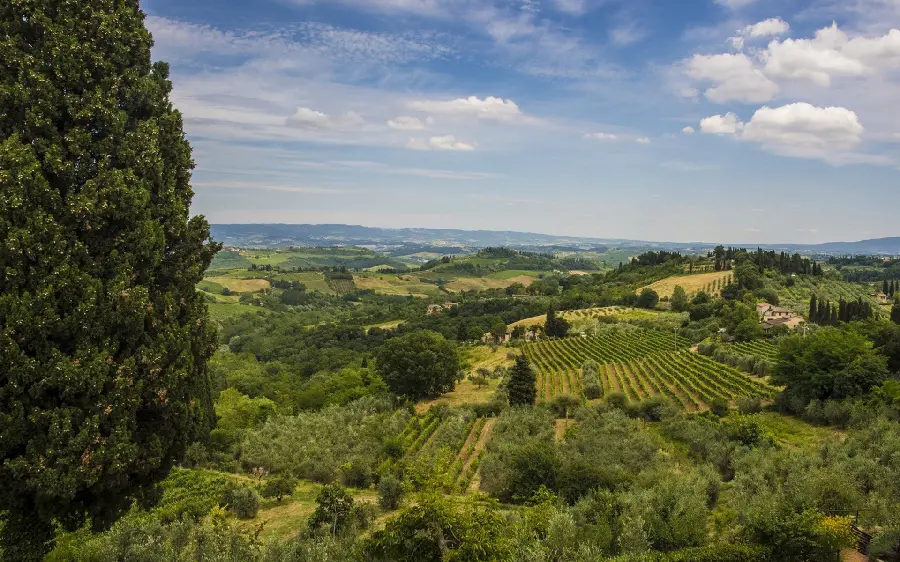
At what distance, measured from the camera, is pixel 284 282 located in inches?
7520

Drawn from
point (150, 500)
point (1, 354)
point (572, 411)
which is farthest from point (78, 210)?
point (572, 411)

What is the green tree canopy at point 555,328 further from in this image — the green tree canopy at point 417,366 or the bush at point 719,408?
the bush at point 719,408

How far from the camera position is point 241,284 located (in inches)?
7111

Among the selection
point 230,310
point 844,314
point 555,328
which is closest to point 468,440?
point 555,328

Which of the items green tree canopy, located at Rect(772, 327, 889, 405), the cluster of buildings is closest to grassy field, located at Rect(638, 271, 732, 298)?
the cluster of buildings

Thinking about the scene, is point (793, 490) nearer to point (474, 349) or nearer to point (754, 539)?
point (754, 539)

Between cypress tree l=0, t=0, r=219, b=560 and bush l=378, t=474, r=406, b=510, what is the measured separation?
10.3 metres

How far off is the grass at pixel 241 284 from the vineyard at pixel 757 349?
504 feet

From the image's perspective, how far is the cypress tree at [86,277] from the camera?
966cm

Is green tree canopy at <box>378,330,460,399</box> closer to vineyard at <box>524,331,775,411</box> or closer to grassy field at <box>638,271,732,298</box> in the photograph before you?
vineyard at <box>524,331,775,411</box>

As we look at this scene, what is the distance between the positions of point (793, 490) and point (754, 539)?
13.2ft

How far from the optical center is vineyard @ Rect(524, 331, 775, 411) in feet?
140

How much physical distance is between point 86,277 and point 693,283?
13142 cm

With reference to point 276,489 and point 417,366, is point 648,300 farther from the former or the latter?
point 276,489
